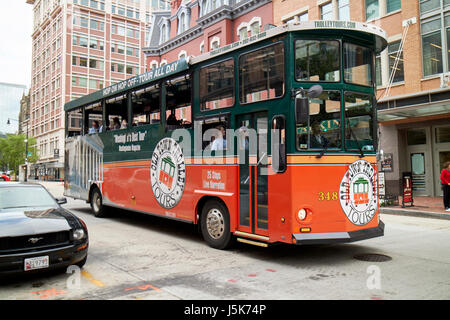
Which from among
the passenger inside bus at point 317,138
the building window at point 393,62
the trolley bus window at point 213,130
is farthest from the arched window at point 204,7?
the passenger inside bus at point 317,138

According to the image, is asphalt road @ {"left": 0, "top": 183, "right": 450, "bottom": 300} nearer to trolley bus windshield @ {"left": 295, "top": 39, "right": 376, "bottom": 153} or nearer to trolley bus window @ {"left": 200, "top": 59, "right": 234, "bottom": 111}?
trolley bus windshield @ {"left": 295, "top": 39, "right": 376, "bottom": 153}

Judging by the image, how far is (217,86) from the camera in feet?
25.5

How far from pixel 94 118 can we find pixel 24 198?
6.59 meters

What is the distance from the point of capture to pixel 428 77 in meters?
17.8

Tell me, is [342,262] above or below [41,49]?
below

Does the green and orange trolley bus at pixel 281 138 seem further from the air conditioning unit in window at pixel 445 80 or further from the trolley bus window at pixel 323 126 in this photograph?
the air conditioning unit in window at pixel 445 80

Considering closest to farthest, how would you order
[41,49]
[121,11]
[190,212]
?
1. [190,212]
2. [121,11]
3. [41,49]

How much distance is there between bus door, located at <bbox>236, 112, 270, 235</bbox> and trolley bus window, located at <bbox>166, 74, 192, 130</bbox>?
6.02 ft

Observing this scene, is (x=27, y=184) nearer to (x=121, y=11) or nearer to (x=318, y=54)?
(x=318, y=54)

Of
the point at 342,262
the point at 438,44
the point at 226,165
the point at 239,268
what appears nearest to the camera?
the point at 239,268

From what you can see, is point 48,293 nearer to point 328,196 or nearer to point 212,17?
point 328,196

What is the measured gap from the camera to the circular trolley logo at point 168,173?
340 inches
